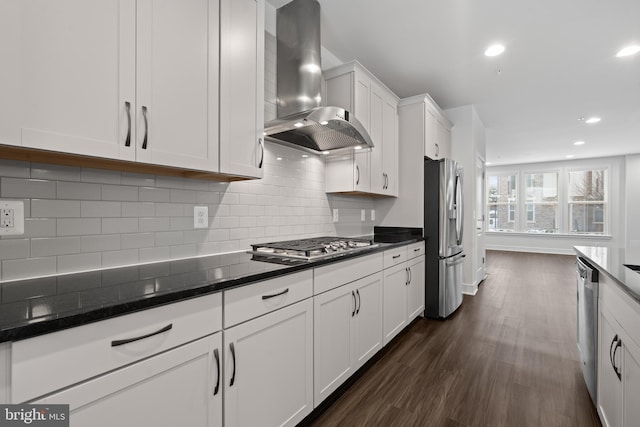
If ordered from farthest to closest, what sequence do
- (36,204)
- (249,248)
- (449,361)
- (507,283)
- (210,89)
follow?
1. (507,283)
2. (449,361)
3. (249,248)
4. (210,89)
5. (36,204)

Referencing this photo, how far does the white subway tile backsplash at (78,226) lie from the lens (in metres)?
1.27

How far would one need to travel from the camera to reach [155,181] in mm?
1602

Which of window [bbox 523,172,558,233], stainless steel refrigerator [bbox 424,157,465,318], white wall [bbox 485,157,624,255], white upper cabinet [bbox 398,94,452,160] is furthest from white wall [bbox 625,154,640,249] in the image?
stainless steel refrigerator [bbox 424,157,465,318]

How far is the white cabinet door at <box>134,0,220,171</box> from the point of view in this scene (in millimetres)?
1253

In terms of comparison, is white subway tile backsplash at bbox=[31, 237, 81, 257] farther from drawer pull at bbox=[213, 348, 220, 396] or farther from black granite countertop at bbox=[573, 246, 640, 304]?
black granite countertop at bbox=[573, 246, 640, 304]

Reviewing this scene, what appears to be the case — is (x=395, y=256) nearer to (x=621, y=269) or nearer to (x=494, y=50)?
(x=621, y=269)

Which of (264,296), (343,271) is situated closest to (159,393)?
(264,296)

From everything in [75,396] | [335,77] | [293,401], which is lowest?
[293,401]

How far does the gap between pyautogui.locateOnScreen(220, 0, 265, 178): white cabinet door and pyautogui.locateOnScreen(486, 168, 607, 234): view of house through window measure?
33.9 feet

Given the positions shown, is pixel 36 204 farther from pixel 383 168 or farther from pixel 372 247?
pixel 383 168

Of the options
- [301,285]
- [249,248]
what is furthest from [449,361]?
[249,248]

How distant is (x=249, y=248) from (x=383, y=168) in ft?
5.92

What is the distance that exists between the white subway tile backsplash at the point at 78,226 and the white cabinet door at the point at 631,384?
7.60 feet

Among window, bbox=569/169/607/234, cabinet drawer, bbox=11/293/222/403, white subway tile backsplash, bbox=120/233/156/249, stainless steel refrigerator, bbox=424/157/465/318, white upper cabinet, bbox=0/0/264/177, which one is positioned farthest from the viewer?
window, bbox=569/169/607/234
